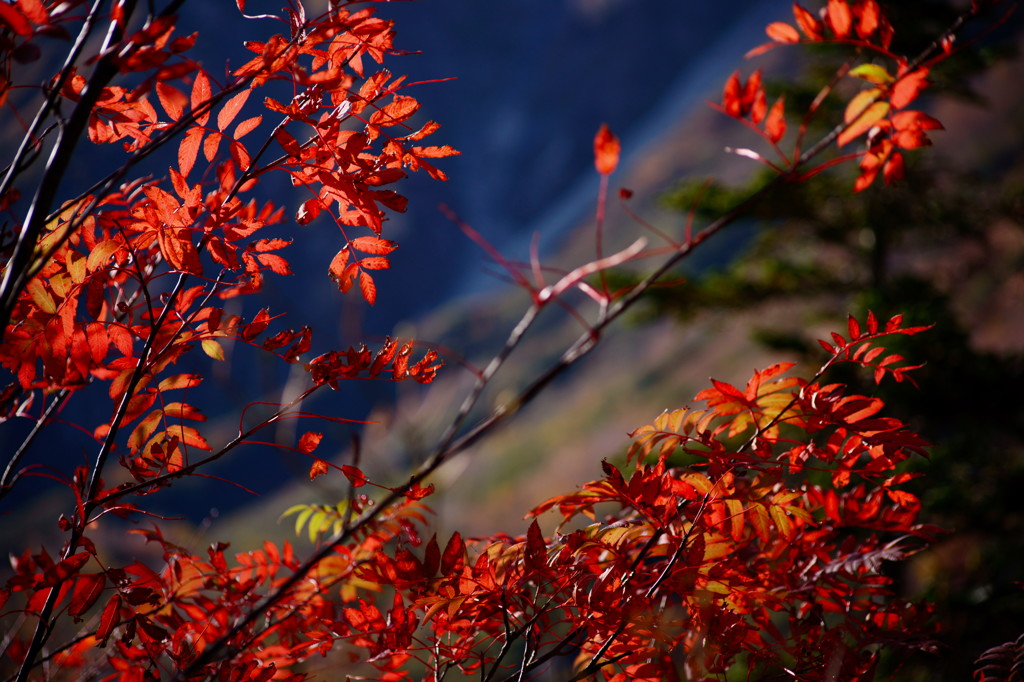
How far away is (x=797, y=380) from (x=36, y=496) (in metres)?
11.3

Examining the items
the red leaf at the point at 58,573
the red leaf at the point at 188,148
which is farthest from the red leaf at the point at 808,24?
the red leaf at the point at 58,573

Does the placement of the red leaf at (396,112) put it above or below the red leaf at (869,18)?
above

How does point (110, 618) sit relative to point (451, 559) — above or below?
above

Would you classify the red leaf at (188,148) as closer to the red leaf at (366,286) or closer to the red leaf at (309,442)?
the red leaf at (366,286)

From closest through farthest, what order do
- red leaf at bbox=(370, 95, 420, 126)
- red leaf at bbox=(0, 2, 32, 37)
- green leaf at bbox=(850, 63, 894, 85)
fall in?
red leaf at bbox=(0, 2, 32, 37)
green leaf at bbox=(850, 63, 894, 85)
red leaf at bbox=(370, 95, 420, 126)

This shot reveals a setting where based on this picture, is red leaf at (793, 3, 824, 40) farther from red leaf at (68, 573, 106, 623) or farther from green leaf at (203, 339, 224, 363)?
red leaf at (68, 573, 106, 623)

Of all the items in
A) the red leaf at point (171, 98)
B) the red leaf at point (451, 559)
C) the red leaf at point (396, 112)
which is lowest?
the red leaf at point (451, 559)

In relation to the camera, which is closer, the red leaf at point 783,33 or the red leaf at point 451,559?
the red leaf at point 783,33

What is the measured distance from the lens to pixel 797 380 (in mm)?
757

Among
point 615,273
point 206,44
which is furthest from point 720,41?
point 615,273

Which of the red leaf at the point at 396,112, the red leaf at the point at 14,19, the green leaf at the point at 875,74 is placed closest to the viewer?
the red leaf at the point at 14,19

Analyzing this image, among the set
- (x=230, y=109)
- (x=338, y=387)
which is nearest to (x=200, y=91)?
(x=230, y=109)

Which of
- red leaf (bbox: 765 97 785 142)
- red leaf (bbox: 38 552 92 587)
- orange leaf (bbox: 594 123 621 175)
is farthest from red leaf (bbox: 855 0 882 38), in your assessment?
red leaf (bbox: 38 552 92 587)

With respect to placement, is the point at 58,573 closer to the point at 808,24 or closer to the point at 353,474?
the point at 353,474
